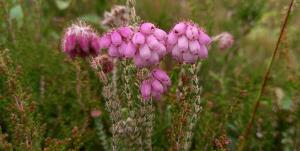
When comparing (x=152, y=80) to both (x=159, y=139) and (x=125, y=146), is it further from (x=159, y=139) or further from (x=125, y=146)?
(x=159, y=139)

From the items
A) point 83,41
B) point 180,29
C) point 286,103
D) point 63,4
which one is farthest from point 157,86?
point 63,4

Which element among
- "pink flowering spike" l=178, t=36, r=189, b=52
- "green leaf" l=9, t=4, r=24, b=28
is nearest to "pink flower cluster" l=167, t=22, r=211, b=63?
"pink flowering spike" l=178, t=36, r=189, b=52

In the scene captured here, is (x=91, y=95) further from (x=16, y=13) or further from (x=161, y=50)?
(x=161, y=50)

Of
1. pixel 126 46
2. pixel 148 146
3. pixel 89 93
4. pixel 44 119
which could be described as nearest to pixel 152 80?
pixel 126 46

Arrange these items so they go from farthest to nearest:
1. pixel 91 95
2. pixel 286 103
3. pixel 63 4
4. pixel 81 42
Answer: pixel 63 4
pixel 286 103
pixel 91 95
pixel 81 42

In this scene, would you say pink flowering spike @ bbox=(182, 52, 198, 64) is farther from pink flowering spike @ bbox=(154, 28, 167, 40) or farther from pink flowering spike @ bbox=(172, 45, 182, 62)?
pink flowering spike @ bbox=(154, 28, 167, 40)
